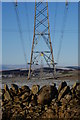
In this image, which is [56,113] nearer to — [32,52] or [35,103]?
[35,103]

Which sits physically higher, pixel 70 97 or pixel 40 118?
pixel 70 97

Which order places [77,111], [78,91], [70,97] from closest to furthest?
[77,111] < [70,97] < [78,91]

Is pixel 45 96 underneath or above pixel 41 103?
above

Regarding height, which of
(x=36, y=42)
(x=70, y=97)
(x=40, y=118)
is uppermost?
(x=36, y=42)

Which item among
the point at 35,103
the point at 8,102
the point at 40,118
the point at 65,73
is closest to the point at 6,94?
the point at 8,102

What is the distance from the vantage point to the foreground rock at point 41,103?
5914 millimetres

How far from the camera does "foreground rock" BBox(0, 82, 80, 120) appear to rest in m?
5.91

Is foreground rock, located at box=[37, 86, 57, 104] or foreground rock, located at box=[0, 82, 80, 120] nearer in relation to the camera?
foreground rock, located at box=[0, 82, 80, 120]

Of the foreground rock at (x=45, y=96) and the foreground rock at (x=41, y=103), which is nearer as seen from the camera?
the foreground rock at (x=41, y=103)

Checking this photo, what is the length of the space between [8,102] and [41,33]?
247 inches

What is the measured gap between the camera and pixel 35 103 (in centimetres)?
664

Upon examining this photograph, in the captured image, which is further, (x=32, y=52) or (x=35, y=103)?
(x=32, y=52)

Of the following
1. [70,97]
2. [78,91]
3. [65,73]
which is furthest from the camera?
[65,73]

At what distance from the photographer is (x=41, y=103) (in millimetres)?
6590
